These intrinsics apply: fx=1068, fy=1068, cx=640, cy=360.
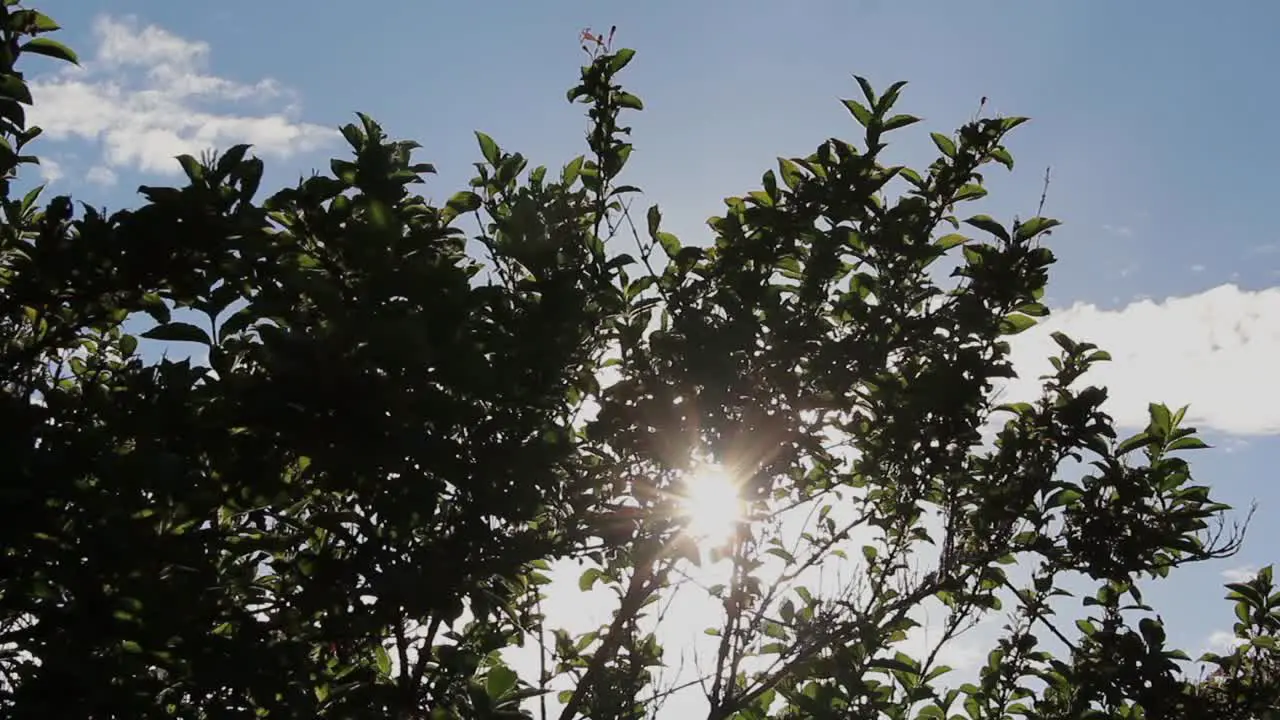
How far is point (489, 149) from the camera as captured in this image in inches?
230

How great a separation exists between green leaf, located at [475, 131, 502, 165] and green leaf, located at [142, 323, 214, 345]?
187cm

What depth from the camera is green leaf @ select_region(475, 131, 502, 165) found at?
5828 mm

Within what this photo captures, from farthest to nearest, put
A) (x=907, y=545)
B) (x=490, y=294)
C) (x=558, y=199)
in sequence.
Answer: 1. (x=907, y=545)
2. (x=558, y=199)
3. (x=490, y=294)

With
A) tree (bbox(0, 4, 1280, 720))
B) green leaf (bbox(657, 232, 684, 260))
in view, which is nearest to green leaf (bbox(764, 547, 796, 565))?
tree (bbox(0, 4, 1280, 720))

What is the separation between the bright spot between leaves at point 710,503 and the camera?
5.16 meters

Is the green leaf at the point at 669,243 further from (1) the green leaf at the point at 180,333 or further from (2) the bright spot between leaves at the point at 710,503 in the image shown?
(1) the green leaf at the point at 180,333

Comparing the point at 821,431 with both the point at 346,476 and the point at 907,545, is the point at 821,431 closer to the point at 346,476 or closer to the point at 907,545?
the point at 907,545

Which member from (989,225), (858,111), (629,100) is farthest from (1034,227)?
(629,100)

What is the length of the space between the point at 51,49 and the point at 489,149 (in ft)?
6.95

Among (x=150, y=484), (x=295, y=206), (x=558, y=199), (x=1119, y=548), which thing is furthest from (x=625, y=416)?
(x=1119, y=548)

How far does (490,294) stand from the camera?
4.35 m

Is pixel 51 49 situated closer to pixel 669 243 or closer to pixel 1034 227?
pixel 669 243

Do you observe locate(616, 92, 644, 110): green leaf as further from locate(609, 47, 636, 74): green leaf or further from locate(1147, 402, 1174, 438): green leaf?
locate(1147, 402, 1174, 438): green leaf

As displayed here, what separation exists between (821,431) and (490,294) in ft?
7.51
